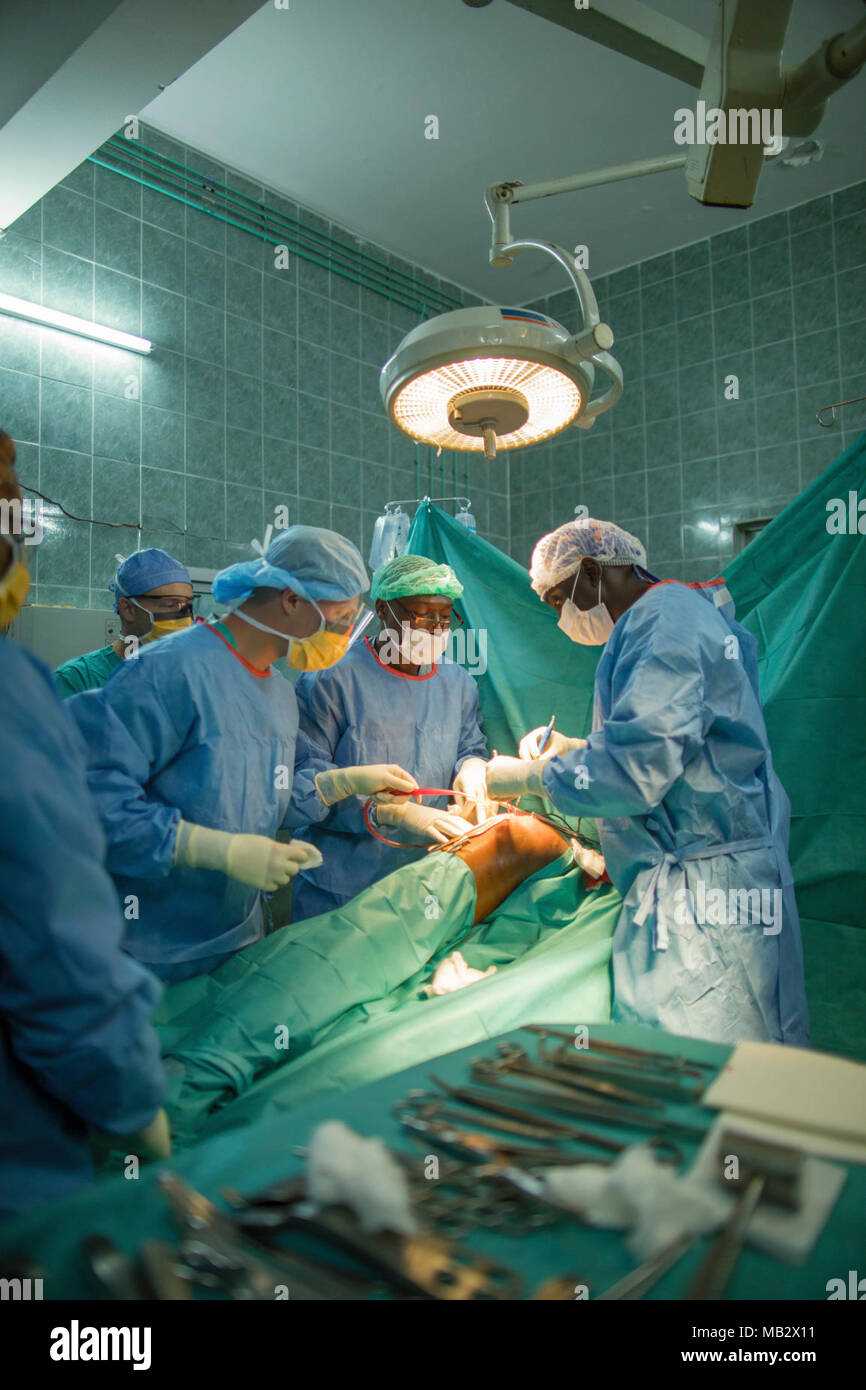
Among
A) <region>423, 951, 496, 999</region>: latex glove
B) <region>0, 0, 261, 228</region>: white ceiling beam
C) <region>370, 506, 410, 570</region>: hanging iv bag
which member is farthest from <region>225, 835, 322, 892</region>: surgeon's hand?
<region>370, 506, 410, 570</region>: hanging iv bag

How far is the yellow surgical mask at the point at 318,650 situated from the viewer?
2.13 m

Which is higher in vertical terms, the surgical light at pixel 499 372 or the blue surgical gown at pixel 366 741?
the surgical light at pixel 499 372

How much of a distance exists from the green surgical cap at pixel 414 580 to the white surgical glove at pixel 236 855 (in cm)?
110

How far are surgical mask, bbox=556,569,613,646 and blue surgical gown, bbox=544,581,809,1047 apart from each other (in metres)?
0.30

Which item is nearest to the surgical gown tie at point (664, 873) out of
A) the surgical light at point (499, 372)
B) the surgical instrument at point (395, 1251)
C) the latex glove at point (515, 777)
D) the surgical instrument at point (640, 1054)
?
the latex glove at point (515, 777)

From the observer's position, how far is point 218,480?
4.08m

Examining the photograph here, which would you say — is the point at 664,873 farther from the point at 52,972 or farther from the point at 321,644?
the point at 52,972

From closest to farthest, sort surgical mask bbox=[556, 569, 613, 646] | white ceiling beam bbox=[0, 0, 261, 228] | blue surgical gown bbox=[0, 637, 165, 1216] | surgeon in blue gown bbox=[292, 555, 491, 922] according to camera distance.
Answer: blue surgical gown bbox=[0, 637, 165, 1216] → white ceiling beam bbox=[0, 0, 261, 228] → surgical mask bbox=[556, 569, 613, 646] → surgeon in blue gown bbox=[292, 555, 491, 922]

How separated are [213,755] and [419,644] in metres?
0.99

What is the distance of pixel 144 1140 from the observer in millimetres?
988

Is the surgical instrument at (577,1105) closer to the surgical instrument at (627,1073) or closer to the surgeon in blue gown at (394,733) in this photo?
the surgical instrument at (627,1073)

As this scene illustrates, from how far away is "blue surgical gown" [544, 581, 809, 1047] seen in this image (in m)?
1.82

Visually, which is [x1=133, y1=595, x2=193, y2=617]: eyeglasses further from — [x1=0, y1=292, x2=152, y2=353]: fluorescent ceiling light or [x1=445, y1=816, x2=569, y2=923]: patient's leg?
[x1=445, y1=816, x2=569, y2=923]: patient's leg

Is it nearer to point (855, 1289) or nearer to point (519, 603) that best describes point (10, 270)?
point (519, 603)
